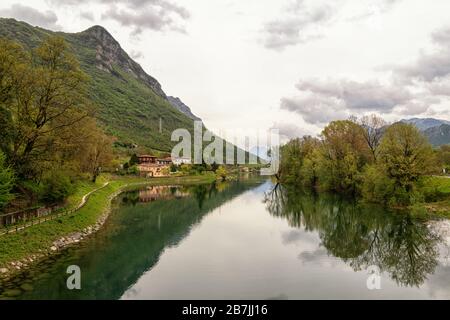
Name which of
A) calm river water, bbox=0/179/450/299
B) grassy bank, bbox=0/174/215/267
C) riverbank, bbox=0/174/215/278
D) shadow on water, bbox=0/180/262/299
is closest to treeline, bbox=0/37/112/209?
grassy bank, bbox=0/174/215/267

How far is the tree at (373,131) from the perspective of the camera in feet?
239

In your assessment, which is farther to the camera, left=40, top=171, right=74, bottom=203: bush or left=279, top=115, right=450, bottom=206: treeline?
left=279, top=115, right=450, bottom=206: treeline

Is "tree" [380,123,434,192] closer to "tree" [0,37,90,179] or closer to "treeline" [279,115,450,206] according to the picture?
"treeline" [279,115,450,206]

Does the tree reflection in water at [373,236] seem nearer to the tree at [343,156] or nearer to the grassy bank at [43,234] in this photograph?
the tree at [343,156]

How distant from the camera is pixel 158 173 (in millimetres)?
144375

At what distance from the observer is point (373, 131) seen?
74.4 m

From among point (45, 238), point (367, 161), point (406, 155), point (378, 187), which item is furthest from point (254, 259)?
point (367, 161)

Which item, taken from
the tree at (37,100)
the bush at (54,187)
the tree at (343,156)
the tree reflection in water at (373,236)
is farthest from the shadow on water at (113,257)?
the tree at (343,156)

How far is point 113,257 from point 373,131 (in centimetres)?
6038

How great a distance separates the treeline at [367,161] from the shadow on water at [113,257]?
100ft

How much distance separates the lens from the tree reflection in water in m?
30.3

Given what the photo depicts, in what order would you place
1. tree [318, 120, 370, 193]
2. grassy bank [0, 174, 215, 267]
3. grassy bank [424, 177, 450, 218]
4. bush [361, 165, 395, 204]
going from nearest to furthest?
grassy bank [0, 174, 215, 267] < grassy bank [424, 177, 450, 218] < bush [361, 165, 395, 204] < tree [318, 120, 370, 193]

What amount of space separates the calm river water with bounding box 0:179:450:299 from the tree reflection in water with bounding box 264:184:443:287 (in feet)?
0.32
